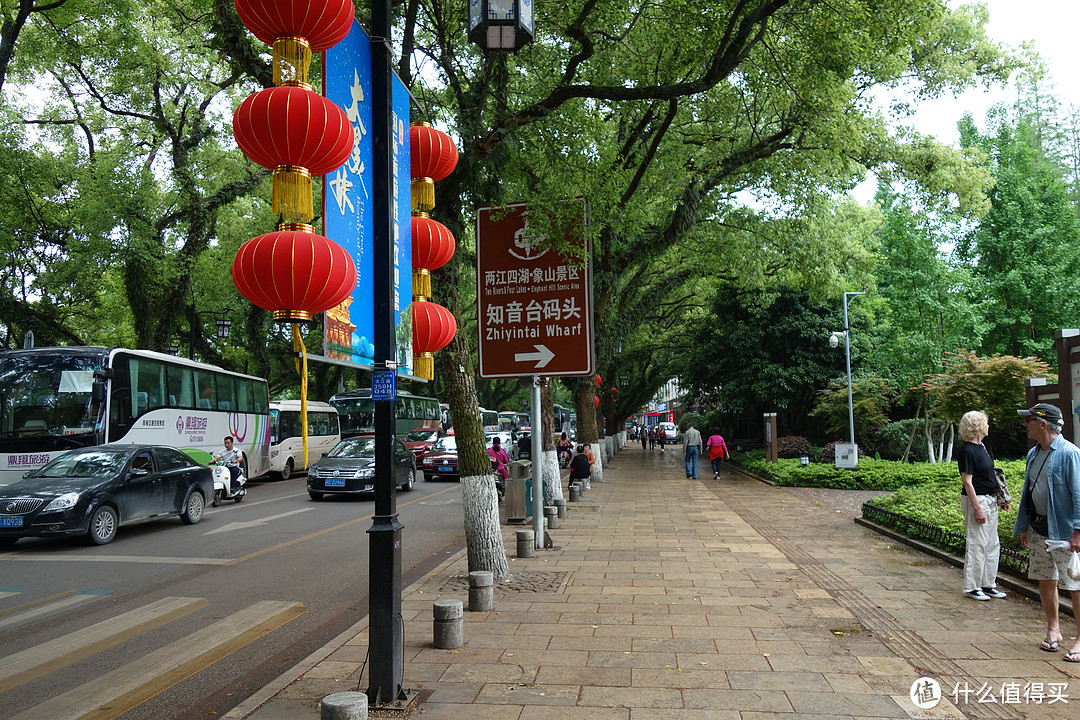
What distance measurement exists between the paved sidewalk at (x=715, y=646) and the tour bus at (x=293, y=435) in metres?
18.9

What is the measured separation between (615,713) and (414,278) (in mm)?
4092

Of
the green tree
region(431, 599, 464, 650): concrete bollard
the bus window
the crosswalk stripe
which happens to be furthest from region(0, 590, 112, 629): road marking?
the green tree

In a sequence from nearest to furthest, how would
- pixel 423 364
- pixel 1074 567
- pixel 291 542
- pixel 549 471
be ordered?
pixel 1074 567 < pixel 423 364 < pixel 291 542 < pixel 549 471

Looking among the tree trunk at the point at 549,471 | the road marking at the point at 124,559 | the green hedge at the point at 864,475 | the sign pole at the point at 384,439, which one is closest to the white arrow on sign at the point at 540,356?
the tree trunk at the point at 549,471

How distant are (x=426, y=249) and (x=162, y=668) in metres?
4.00

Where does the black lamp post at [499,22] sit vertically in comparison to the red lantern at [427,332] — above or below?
above

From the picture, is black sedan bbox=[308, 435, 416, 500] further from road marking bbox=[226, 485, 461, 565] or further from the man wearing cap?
the man wearing cap

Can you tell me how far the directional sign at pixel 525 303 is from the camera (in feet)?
34.2

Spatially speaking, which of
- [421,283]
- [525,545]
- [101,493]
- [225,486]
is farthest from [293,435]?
[421,283]

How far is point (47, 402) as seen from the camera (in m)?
14.2

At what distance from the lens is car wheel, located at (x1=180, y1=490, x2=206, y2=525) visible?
43.8 ft

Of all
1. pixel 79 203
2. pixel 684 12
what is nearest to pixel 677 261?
pixel 684 12

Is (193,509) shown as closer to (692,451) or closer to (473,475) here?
(473,475)

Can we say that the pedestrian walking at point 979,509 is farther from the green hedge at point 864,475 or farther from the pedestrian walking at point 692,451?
the pedestrian walking at point 692,451
